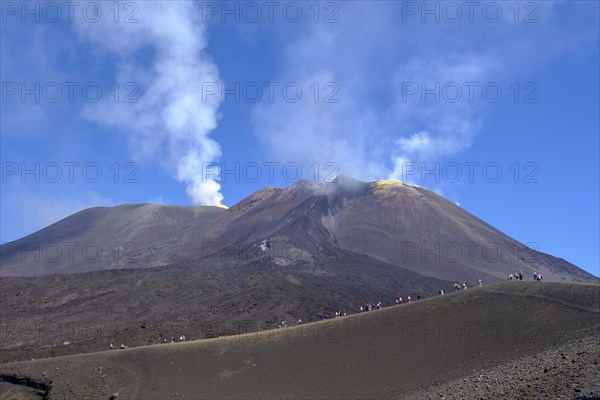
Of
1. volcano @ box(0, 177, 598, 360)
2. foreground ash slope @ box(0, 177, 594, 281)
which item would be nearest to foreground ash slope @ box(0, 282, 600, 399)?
volcano @ box(0, 177, 598, 360)

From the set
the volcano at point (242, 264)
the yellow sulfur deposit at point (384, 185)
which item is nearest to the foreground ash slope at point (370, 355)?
the volcano at point (242, 264)

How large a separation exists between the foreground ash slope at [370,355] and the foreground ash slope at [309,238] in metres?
64.5

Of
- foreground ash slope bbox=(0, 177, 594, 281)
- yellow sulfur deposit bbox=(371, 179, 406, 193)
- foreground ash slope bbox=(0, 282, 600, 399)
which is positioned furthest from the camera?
yellow sulfur deposit bbox=(371, 179, 406, 193)

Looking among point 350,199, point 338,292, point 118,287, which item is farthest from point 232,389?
point 350,199

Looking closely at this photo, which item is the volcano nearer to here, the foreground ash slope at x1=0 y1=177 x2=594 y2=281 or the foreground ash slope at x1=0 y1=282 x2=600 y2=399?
the foreground ash slope at x1=0 y1=177 x2=594 y2=281

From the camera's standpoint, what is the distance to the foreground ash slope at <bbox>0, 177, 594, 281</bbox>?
111m

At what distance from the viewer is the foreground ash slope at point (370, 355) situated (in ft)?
84.6

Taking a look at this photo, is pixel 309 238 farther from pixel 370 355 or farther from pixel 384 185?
pixel 370 355

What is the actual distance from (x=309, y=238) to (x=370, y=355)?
8606 cm

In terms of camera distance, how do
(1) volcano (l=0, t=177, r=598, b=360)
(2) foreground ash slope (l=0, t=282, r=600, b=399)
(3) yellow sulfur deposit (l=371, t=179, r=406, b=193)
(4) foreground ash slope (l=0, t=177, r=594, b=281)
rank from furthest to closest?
(3) yellow sulfur deposit (l=371, t=179, r=406, b=193) → (4) foreground ash slope (l=0, t=177, r=594, b=281) → (1) volcano (l=0, t=177, r=598, b=360) → (2) foreground ash slope (l=0, t=282, r=600, b=399)

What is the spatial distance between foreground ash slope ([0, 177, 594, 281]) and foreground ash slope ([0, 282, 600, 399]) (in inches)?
2541

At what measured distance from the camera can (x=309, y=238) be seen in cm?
11662

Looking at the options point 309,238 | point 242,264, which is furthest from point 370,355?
point 309,238

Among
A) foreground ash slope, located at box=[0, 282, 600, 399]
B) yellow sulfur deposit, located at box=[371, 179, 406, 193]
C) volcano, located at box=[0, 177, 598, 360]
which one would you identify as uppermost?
yellow sulfur deposit, located at box=[371, 179, 406, 193]
